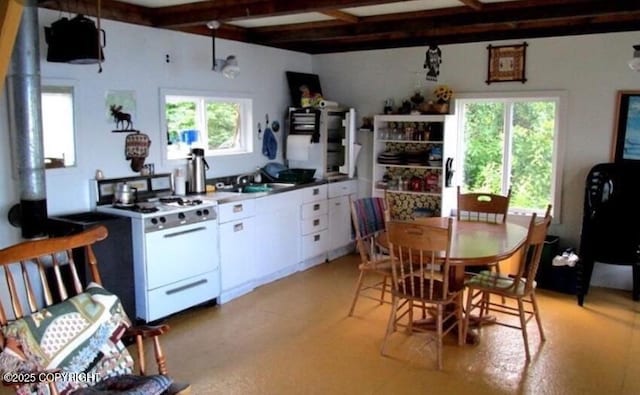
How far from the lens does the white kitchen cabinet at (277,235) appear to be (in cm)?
510

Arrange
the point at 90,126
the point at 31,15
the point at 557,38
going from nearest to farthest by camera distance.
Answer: the point at 31,15
the point at 90,126
the point at 557,38

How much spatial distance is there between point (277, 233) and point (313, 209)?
574 millimetres

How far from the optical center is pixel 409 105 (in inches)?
233

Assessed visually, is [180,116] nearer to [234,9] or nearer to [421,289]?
[234,9]

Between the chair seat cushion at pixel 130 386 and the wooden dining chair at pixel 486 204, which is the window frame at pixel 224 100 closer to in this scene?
the wooden dining chair at pixel 486 204

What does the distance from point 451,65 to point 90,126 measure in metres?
3.50

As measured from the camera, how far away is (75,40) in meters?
3.61

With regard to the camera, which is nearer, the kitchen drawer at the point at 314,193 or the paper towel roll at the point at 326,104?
the kitchen drawer at the point at 314,193

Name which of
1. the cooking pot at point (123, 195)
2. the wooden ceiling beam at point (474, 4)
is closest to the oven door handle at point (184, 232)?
the cooking pot at point (123, 195)

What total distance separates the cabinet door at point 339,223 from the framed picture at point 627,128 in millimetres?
2675

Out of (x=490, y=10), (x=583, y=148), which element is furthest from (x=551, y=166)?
(x=490, y=10)

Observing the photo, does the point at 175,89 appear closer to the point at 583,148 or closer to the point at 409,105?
the point at 409,105

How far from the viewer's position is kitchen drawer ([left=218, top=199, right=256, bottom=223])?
4.64 metres

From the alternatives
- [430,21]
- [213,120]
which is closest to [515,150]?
[430,21]
